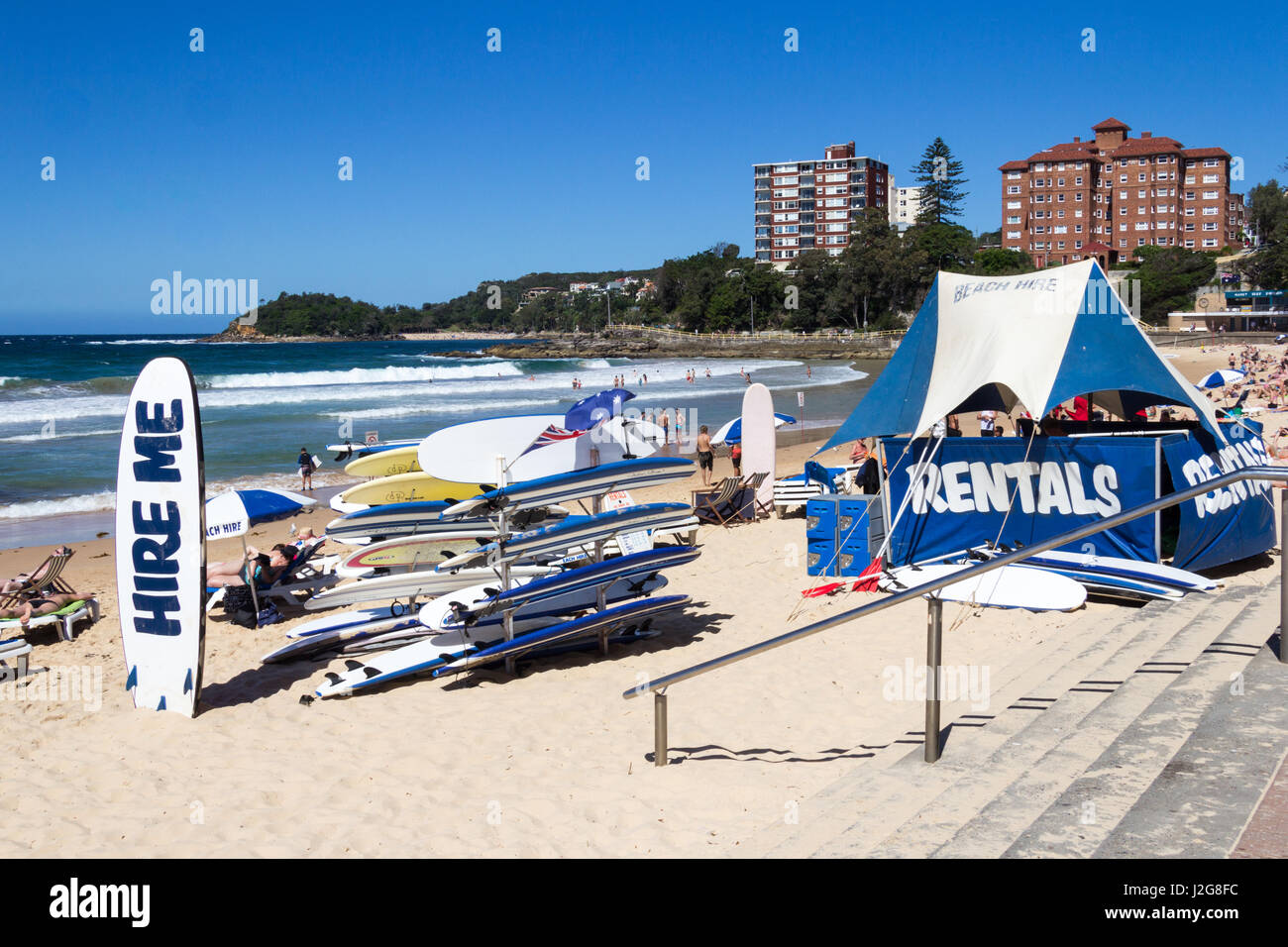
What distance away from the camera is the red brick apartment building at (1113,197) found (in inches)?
3907

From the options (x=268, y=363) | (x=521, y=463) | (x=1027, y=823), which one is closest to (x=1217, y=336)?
(x=521, y=463)

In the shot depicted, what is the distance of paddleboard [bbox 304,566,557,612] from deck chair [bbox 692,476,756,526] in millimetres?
5972

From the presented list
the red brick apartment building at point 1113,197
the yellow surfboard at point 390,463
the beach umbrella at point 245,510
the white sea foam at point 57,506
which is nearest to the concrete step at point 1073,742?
the beach umbrella at point 245,510

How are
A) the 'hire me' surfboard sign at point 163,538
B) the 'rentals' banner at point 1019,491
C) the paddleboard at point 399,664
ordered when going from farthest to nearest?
the 'rentals' banner at point 1019,491 → the paddleboard at point 399,664 → the 'hire me' surfboard sign at point 163,538

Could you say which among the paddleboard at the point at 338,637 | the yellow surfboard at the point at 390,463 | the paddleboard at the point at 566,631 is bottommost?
the paddleboard at the point at 338,637

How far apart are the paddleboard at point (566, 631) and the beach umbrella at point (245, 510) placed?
3.40 metres

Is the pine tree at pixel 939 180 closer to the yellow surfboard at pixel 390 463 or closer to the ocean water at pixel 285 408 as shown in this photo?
the ocean water at pixel 285 408

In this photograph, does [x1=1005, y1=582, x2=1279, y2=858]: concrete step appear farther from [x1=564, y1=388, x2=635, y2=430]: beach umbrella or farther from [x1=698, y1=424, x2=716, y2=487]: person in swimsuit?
[x1=698, y1=424, x2=716, y2=487]: person in swimsuit

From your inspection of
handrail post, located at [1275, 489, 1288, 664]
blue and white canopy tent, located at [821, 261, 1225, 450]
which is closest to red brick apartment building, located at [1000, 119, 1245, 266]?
blue and white canopy tent, located at [821, 261, 1225, 450]

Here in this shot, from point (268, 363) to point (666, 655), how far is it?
311 feet

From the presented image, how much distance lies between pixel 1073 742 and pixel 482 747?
369cm

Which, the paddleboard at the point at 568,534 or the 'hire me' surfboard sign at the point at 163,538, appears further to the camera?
the paddleboard at the point at 568,534

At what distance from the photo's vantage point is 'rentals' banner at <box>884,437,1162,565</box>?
388 inches

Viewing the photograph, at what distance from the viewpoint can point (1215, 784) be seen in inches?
152
